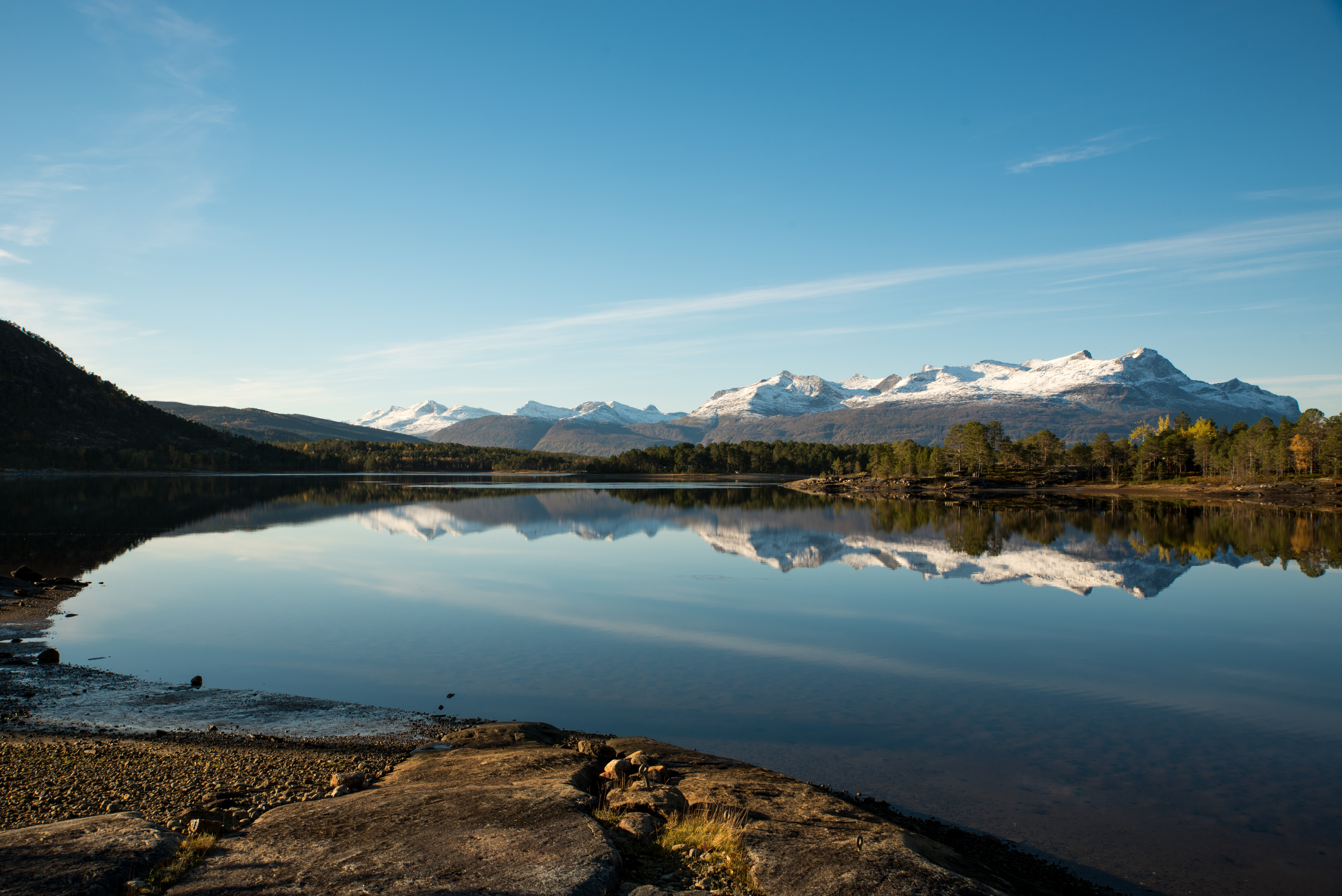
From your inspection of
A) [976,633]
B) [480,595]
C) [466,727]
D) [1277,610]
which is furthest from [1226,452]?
[466,727]

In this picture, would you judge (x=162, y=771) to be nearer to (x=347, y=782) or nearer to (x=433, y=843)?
(x=347, y=782)

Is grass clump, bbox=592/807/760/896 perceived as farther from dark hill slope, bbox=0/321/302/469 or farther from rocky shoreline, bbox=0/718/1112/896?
dark hill slope, bbox=0/321/302/469

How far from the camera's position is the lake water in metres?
12.7

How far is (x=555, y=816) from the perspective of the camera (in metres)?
10.3

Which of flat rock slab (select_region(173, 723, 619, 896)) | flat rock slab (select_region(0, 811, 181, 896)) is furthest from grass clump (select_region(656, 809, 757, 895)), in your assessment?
flat rock slab (select_region(0, 811, 181, 896))

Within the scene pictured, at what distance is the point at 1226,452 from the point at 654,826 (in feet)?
530

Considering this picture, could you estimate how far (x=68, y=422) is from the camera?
169375 mm

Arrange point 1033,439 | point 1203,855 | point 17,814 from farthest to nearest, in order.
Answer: point 1033,439 → point 1203,855 → point 17,814

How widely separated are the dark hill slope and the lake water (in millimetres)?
127450

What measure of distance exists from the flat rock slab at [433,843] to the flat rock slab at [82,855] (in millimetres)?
650

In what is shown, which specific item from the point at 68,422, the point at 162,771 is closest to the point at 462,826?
the point at 162,771

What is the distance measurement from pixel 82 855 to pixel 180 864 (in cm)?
106

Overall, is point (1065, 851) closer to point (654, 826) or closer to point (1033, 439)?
point (654, 826)

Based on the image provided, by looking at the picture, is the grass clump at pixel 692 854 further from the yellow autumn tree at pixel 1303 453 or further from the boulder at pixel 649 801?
the yellow autumn tree at pixel 1303 453
